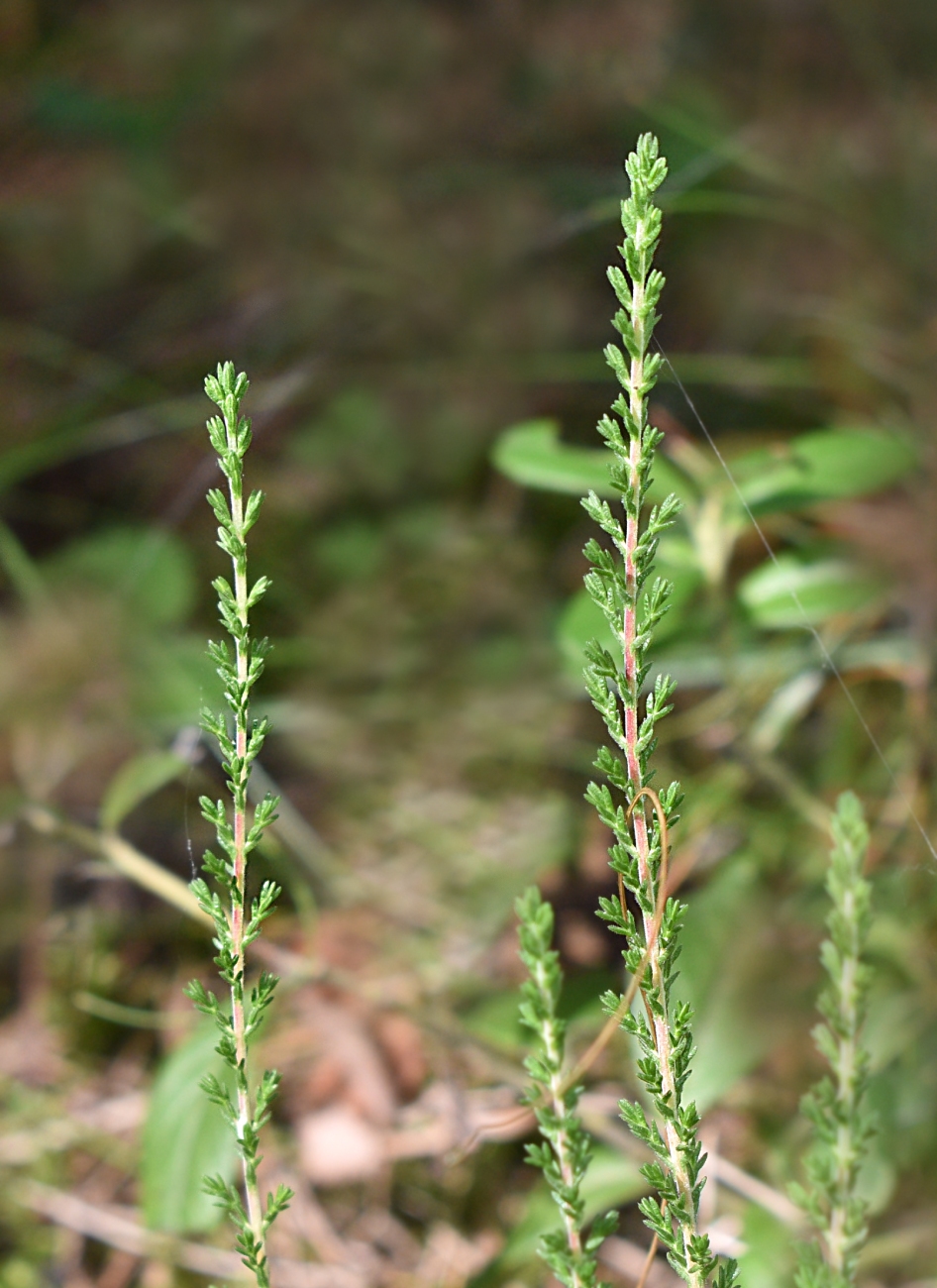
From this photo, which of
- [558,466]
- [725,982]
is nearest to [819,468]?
[558,466]

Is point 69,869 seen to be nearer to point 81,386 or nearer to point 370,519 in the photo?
point 370,519

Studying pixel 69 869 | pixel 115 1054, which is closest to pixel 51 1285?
pixel 115 1054

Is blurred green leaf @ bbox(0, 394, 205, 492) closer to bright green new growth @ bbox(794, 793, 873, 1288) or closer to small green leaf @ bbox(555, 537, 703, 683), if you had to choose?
small green leaf @ bbox(555, 537, 703, 683)

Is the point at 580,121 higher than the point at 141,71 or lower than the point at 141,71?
lower

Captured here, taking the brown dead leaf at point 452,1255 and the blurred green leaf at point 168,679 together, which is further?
the blurred green leaf at point 168,679

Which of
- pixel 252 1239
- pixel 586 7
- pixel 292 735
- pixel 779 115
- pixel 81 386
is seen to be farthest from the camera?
pixel 586 7

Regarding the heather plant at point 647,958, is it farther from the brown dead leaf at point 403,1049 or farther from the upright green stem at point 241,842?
the brown dead leaf at point 403,1049

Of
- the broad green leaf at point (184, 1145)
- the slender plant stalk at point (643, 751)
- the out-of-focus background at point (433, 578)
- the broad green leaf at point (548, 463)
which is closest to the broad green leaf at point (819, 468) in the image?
the out-of-focus background at point (433, 578)

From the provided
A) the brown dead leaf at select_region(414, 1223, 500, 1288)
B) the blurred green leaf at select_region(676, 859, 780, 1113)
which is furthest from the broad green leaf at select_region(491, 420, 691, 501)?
the brown dead leaf at select_region(414, 1223, 500, 1288)
